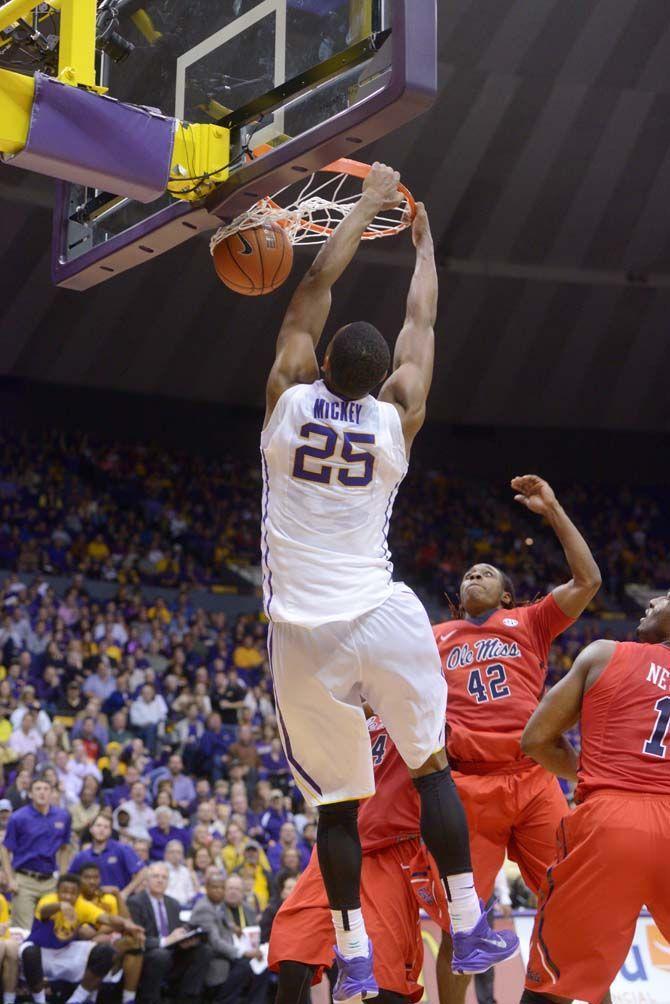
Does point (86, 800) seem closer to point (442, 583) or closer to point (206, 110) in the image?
point (206, 110)

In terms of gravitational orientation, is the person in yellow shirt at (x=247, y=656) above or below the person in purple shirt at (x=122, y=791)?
below

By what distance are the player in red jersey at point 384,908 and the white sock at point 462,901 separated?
89 cm

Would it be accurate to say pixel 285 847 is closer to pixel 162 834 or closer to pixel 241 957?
pixel 162 834

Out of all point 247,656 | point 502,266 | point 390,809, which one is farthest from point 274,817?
point 502,266

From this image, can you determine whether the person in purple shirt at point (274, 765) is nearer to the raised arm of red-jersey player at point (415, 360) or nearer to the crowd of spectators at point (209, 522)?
the crowd of spectators at point (209, 522)

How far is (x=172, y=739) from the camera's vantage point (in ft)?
47.7

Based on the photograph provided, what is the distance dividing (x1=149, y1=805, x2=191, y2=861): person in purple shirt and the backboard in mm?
6785

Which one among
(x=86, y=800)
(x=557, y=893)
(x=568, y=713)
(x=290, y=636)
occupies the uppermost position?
(x=290, y=636)

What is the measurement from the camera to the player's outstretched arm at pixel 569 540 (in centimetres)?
552

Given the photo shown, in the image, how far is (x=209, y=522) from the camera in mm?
23281

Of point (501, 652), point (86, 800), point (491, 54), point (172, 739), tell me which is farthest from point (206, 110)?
point (491, 54)

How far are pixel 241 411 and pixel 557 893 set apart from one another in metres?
21.5

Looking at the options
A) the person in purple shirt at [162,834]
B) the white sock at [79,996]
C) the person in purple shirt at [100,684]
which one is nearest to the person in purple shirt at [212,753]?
the person in purple shirt at [100,684]

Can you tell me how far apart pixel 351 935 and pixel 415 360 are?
2135 mm
